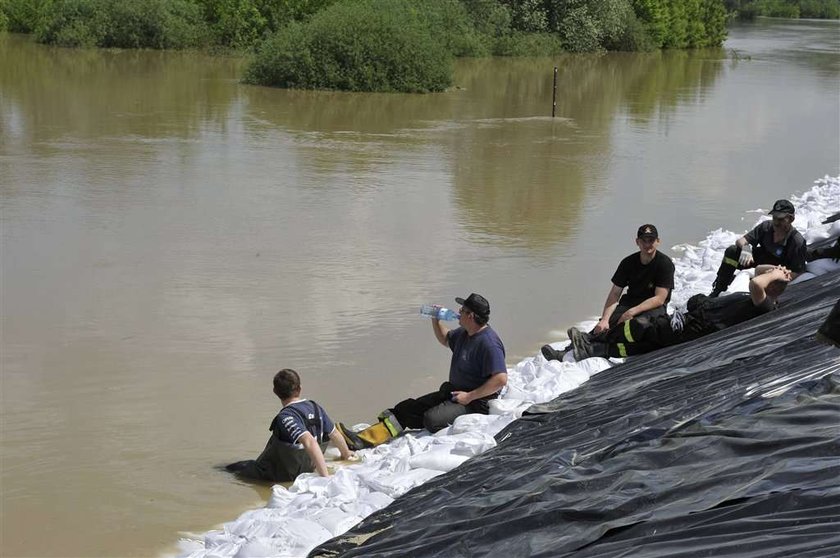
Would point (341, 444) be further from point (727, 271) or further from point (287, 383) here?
point (727, 271)

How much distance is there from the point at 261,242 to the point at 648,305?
604cm

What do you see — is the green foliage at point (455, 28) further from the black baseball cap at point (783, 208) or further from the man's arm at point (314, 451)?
the man's arm at point (314, 451)

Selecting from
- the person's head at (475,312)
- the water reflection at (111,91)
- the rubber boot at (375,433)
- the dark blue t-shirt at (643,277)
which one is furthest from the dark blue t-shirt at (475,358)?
the water reflection at (111,91)

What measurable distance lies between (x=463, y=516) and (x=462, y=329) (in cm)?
252

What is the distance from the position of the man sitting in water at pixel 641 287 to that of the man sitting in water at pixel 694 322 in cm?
10

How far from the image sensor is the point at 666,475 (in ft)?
14.3

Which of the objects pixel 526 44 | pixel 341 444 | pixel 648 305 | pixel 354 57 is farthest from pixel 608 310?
pixel 526 44

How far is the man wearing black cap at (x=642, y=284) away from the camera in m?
8.01

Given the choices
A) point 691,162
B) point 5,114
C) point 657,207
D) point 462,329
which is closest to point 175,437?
point 462,329

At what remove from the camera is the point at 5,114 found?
23.2 meters

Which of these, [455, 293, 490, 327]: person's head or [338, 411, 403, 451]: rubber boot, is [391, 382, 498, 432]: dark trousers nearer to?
[338, 411, 403, 451]: rubber boot

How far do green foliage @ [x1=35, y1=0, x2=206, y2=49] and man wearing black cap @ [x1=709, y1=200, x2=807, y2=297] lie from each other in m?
34.1

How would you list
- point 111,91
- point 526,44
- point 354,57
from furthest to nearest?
point 526,44 → point 354,57 → point 111,91

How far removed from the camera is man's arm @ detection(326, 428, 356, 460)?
6646 mm
